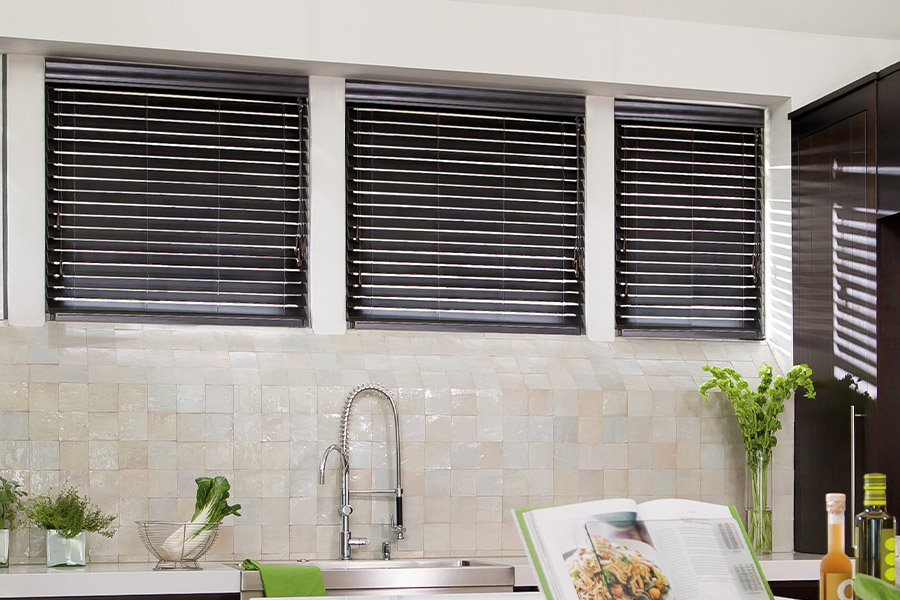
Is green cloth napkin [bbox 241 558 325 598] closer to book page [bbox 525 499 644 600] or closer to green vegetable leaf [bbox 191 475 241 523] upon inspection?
green vegetable leaf [bbox 191 475 241 523]

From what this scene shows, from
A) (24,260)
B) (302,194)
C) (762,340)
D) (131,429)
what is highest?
(302,194)

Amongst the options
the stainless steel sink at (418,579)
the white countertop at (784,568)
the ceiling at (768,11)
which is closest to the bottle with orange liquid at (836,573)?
the stainless steel sink at (418,579)

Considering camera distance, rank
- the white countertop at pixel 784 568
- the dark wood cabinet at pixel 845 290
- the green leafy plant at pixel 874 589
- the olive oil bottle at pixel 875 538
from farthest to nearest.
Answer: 1. the dark wood cabinet at pixel 845 290
2. the white countertop at pixel 784 568
3. the olive oil bottle at pixel 875 538
4. the green leafy plant at pixel 874 589

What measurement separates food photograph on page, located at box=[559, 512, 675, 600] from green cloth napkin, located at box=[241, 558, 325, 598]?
1978 millimetres

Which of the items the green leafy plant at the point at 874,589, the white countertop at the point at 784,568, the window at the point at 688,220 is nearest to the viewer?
the green leafy plant at the point at 874,589

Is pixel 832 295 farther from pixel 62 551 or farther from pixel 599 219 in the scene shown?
pixel 62 551

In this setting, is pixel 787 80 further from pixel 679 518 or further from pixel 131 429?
pixel 679 518

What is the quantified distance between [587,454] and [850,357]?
1.02 m

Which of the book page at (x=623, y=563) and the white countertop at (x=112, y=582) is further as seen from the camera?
the white countertop at (x=112, y=582)

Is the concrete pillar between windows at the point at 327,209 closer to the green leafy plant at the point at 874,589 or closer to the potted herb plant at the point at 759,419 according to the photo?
the potted herb plant at the point at 759,419

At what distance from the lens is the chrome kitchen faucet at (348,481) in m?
3.71

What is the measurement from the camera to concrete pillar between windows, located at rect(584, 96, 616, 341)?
169 inches

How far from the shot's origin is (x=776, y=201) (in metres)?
4.41

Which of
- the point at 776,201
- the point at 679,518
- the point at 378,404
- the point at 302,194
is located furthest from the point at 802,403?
the point at 679,518
